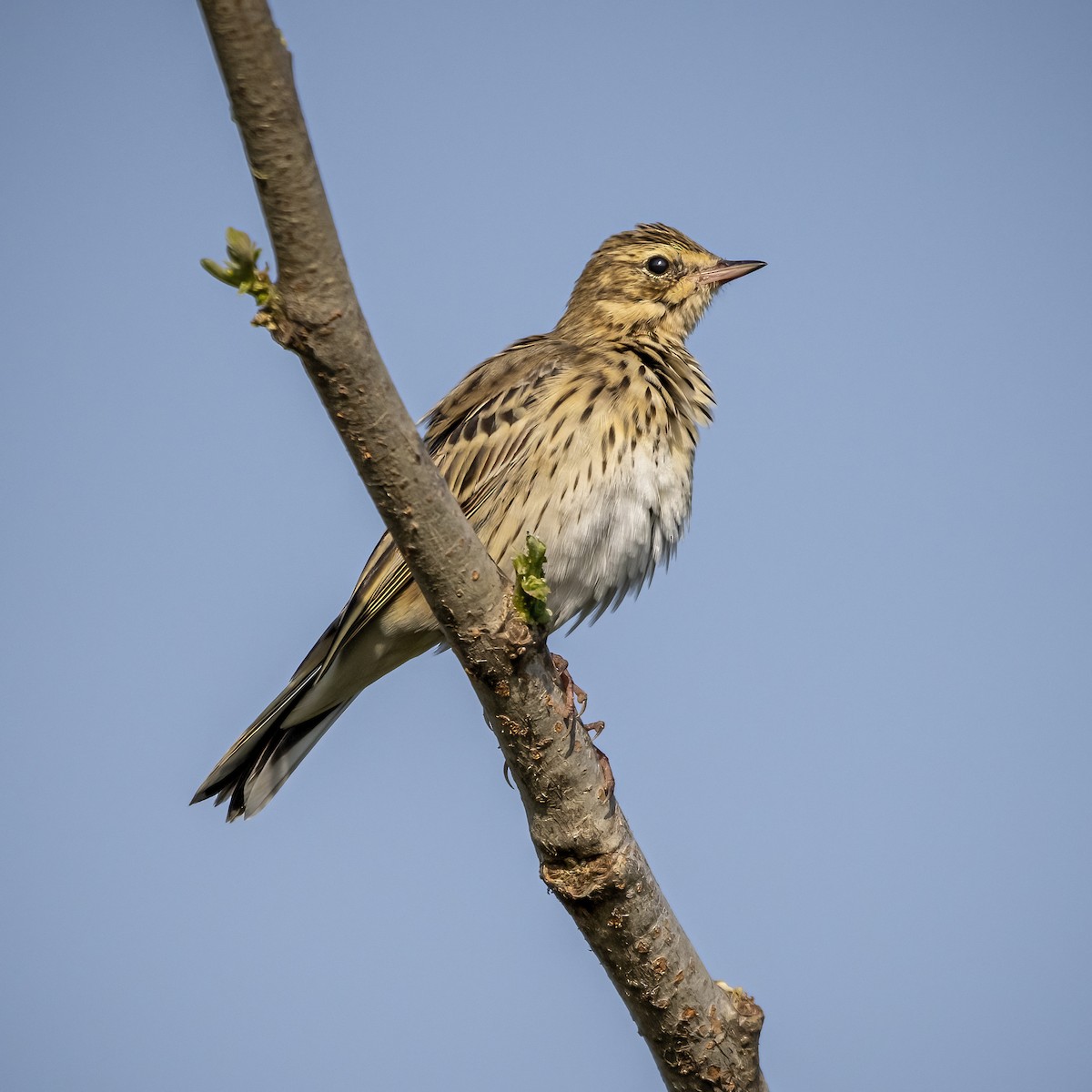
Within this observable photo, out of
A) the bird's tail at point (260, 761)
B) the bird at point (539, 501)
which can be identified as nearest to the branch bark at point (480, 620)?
the bird at point (539, 501)

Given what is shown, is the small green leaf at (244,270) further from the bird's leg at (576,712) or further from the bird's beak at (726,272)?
the bird's beak at (726,272)

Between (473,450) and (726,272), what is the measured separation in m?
2.41

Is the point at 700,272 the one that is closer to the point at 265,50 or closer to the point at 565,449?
the point at 565,449

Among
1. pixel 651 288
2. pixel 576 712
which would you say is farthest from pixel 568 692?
pixel 651 288

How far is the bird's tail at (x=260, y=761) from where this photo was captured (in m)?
6.98

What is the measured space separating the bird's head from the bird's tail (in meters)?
2.94

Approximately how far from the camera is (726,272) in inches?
334

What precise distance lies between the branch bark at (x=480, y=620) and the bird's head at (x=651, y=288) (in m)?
3.99

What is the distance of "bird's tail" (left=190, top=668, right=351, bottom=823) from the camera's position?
22.9ft

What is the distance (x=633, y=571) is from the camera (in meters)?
7.22

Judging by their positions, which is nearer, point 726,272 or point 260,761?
point 260,761

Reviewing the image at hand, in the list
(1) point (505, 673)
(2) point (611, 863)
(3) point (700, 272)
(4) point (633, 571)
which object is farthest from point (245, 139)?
(3) point (700, 272)

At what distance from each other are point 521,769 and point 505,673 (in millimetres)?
491

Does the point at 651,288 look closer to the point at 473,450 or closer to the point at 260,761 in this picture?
the point at 473,450
